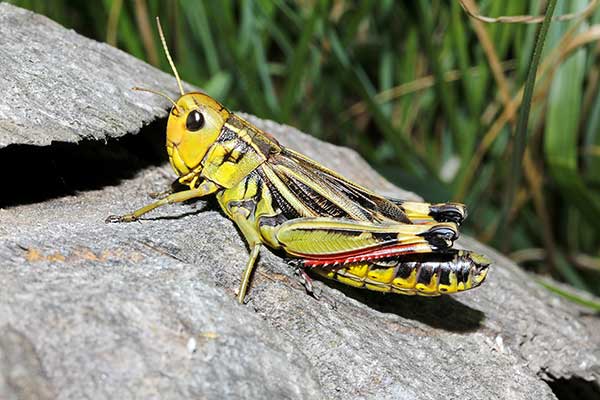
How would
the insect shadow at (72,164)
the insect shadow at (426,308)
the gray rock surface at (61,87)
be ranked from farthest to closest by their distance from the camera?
the insect shadow at (426,308)
the insect shadow at (72,164)
the gray rock surface at (61,87)

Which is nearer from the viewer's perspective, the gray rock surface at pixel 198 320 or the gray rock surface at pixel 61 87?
the gray rock surface at pixel 198 320

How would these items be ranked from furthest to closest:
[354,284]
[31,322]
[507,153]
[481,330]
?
[507,153] → [481,330] → [354,284] → [31,322]

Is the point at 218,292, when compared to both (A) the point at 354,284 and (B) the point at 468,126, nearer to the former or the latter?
(A) the point at 354,284

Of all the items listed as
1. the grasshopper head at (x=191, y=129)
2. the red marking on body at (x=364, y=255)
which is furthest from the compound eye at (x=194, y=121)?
the red marking on body at (x=364, y=255)

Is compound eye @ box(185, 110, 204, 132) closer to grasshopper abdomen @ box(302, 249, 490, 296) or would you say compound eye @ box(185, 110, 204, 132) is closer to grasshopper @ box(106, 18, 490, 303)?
grasshopper @ box(106, 18, 490, 303)

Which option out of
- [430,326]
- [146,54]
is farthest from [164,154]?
[146,54]

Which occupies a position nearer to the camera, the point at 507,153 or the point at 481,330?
the point at 481,330

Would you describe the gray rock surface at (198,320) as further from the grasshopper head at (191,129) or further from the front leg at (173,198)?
the grasshopper head at (191,129)
